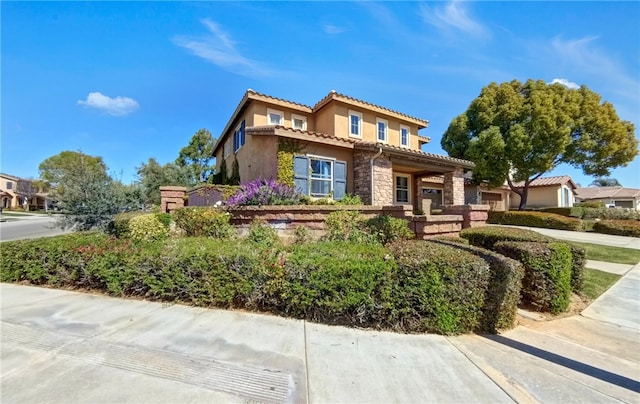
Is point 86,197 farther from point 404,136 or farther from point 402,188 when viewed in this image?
point 404,136

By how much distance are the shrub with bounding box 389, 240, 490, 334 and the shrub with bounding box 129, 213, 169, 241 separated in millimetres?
5942

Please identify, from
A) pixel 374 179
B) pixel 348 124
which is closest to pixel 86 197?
pixel 374 179

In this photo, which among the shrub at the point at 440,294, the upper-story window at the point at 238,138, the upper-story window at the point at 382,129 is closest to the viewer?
the shrub at the point at 440,294

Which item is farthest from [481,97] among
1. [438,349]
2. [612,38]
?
[438,349]

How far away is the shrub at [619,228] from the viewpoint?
47.8ft

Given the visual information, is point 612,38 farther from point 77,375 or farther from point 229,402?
point 77,375

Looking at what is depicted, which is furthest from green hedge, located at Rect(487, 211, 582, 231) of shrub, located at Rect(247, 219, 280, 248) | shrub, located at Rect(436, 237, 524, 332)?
shrub, located at Rect(247, 219, 280, 248)

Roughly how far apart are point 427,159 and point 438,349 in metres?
11.0

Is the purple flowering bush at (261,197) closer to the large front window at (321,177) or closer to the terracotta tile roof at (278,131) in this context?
the terracotta tile roof at (278,131)

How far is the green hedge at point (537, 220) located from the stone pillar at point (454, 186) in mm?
7317

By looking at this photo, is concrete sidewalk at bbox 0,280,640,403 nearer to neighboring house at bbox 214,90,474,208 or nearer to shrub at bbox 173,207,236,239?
shrub at bbox 173,207,236,239

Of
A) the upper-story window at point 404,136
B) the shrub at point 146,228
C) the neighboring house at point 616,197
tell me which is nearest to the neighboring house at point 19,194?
the shrub at point 146,228

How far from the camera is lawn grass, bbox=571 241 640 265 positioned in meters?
9.05

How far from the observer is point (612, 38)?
22.9 ft
